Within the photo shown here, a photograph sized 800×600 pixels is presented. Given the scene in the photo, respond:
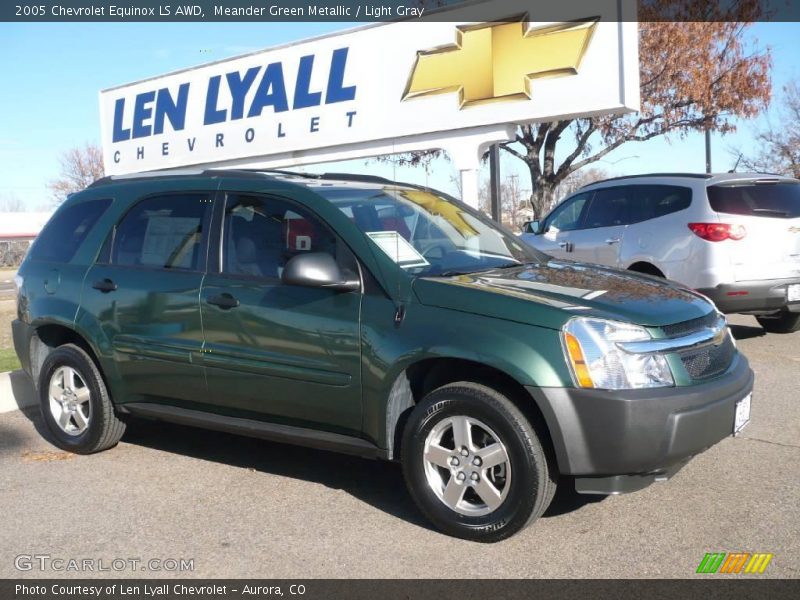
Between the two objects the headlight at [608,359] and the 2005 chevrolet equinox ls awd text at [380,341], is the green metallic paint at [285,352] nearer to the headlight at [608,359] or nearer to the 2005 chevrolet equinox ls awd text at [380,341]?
the 2005 chevrolet equinox ls awd text at [380,341]

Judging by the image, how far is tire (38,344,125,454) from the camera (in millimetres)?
5676

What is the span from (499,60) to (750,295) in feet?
15.1

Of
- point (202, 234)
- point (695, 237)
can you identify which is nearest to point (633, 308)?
point (202, 234)

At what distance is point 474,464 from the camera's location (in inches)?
159

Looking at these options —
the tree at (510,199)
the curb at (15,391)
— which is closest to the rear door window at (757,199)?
the curb at (15,391)

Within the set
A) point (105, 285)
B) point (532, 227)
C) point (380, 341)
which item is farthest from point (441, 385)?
point (532, 227)

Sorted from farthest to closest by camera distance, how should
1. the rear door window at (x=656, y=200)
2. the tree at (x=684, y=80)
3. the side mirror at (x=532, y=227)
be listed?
the tree at (x=684, y=80)
the side mirror at (x=532, y=227)
the rear door window at (x=656, y=200)

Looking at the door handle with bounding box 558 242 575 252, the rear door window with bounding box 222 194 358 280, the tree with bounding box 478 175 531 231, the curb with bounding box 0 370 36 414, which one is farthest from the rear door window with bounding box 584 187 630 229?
the tree with bounding box 478 175 531 231

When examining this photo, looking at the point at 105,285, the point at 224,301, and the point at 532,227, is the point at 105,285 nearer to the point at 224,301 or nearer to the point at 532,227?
the point at 224,301

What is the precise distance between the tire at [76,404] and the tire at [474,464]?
95.8 inches

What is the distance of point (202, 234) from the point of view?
17.1 feet

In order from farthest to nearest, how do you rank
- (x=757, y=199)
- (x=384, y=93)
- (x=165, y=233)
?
(x=384, y=93) < (x=757, y=199) < (x=165, y=233)

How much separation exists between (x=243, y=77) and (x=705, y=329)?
11.4 meters

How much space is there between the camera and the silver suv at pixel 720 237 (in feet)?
27.7
